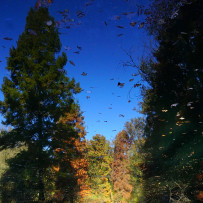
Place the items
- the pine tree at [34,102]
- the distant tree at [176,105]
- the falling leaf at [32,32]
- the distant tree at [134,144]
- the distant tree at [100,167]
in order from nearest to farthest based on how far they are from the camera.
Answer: the distant tree at [176,105], the pine tree at [34,102], the falling leaf at [32,32], the distant tree at [134,144], the distant tree at [100,167]

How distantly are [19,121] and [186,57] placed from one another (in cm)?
835

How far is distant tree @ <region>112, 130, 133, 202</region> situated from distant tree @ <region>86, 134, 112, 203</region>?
2.57 meters

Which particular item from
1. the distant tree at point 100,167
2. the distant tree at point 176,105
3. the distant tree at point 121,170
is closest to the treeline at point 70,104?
the distant tree at point 176,105

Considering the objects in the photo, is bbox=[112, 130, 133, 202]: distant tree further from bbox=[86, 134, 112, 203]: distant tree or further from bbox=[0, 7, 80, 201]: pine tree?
bbox=[0, 7, 80, 201]: pine tree

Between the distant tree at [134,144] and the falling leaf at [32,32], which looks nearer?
the falling leaf at [32,32]

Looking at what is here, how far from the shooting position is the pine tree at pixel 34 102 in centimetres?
775

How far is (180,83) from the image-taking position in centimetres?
877

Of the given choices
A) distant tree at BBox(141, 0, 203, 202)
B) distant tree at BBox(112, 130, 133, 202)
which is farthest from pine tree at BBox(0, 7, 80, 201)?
distant tree at BBox(112, 130, 133, 202)

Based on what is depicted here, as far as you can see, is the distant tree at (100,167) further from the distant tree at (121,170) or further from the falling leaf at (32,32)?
the falling leaf at (32,32)

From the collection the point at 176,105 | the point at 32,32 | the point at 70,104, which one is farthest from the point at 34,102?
the point at 176,105

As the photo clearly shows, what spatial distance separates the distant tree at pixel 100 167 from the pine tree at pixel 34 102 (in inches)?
643

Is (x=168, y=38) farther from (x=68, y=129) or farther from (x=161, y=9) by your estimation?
(x=68, y=129)

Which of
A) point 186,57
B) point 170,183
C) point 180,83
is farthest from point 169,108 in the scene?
point 170,183

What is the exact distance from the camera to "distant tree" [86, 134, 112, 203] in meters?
23.2
